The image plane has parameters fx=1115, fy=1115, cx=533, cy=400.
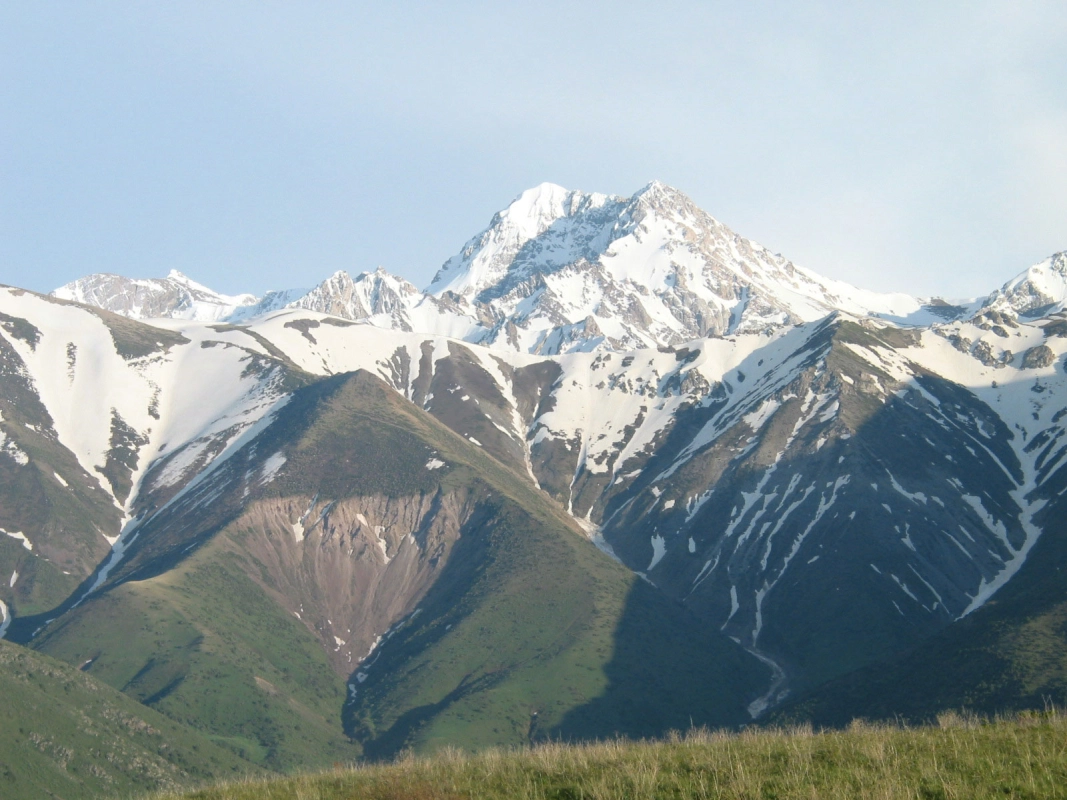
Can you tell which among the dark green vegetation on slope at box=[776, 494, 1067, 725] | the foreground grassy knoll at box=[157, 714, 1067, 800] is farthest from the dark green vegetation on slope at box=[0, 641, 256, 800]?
the dark green vegetation on slope at box=[776, 494, 1067, 725]

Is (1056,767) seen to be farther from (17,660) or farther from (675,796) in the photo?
(17,660)

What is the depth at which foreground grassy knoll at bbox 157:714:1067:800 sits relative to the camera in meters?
29.6

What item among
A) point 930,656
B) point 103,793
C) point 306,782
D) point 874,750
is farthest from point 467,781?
point 930,656

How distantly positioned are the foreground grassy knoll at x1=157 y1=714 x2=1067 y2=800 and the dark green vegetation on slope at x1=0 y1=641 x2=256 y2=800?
93423mm

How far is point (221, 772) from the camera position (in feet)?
551

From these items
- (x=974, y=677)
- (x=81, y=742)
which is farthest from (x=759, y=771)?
(x=974, y=677)

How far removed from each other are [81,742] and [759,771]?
13025 cm

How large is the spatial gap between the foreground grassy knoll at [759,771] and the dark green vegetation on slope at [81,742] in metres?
93.4

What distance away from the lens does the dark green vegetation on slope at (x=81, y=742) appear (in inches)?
5002

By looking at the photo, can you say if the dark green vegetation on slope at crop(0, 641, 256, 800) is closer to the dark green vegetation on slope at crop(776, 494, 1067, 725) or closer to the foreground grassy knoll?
the foreground grassy knoll

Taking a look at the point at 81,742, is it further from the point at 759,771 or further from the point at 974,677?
the point at 974,677

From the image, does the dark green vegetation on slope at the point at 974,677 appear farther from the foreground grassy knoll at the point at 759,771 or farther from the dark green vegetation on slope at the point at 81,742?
the foreground grassy knoll at the point at 759,771

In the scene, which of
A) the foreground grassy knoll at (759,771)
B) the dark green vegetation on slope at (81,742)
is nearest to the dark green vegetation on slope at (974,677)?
the dark green vegetation on slope at (81,742)

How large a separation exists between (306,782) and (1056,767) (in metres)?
24.0
